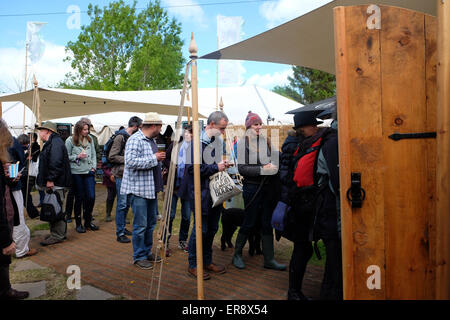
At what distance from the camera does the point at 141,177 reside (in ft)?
13.7

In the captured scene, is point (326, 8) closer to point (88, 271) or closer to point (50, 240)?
point (88, 271)

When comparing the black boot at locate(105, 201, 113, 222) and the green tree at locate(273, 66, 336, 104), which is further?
the green tree at locate(273, 66, 336, 104)

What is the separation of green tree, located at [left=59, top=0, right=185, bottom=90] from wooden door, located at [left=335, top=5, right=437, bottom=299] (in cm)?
1946

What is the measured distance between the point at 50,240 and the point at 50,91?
3413 mm

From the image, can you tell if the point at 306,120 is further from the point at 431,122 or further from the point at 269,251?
the point at 269,251

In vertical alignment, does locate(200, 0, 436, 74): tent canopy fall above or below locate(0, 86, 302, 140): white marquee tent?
below

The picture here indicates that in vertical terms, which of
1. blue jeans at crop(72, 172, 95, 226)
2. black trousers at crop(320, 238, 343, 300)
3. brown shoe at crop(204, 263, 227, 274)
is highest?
blue jeans at crop(72, 172, 95, 226)

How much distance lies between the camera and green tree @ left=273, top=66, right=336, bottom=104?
90.6 ft

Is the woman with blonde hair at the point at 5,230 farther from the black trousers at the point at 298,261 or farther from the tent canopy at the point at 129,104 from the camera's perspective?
the tent canopy at the point at 129,104

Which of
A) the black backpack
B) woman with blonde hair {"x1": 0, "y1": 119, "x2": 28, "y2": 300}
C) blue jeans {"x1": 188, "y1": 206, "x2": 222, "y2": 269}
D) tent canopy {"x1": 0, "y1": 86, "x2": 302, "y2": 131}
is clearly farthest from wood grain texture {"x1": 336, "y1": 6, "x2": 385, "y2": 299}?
the black backpack

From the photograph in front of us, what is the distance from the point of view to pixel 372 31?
2244 millimetres

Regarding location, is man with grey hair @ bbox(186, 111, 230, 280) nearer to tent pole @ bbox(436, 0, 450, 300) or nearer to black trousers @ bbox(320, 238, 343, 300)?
black trousers @ bbox(320, 238, 343, 300)

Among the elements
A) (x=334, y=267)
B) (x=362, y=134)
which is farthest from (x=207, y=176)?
(x=362, y=134)

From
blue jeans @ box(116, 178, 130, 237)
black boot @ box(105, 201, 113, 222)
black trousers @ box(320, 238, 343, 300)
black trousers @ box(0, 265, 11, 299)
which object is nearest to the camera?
black trousers @ box(320, 238, 343, 300)
